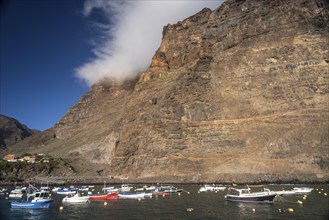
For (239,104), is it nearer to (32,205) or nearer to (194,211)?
(194,211)

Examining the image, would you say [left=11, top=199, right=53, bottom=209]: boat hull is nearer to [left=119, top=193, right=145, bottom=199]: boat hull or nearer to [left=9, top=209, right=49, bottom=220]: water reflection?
[left=9, top=209, right=49, bottom=220]: water reflection

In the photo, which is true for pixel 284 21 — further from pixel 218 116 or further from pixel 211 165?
pixel 211 165

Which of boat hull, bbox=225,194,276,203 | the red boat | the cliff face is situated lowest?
boat hull, bbox=225,194,276,203

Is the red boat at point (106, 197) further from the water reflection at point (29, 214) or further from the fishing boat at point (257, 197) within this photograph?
the fishing boat at point (257, 197)

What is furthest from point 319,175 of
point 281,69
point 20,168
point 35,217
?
point 20,168

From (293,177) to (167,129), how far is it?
1675 inches

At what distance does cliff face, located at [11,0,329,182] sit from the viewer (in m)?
96.9

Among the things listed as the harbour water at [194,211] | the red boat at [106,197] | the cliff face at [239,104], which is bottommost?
the harbour water at [194,211]

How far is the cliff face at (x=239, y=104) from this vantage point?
96875 mm

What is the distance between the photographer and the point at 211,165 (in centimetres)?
10294

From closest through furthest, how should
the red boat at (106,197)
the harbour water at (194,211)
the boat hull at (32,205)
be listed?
the harbour water at (194,211)
the boat hull at (32,205)
the red boat at (106,197)

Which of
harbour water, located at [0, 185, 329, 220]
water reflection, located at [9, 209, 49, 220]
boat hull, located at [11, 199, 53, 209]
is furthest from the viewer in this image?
boat hull, located at [11, 199, 53, 209]

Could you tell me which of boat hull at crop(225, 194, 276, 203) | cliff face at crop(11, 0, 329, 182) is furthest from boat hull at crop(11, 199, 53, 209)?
cliff face at crop(11, 0, 329, 182)

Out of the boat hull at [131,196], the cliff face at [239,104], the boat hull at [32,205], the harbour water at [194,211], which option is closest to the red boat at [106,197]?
the boat hull at [131,196]
